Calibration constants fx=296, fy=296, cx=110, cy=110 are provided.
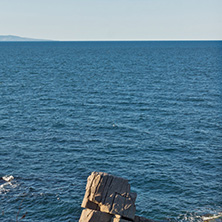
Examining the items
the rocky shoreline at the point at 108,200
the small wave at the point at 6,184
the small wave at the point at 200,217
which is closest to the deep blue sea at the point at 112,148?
the small wave at the point at 6,184

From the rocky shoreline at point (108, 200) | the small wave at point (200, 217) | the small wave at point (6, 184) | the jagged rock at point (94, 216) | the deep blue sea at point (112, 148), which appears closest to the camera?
the jagged rock at point (94, 216)

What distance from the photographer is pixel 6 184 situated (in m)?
38.8

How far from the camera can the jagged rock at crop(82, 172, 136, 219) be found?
563 inches

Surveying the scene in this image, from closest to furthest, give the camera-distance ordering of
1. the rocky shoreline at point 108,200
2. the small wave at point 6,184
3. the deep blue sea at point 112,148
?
1. the rocky shoreline at point 108,200
2. the deep blue sea at point 112,148
3. the small wave at point 6,184

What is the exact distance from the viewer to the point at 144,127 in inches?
2409

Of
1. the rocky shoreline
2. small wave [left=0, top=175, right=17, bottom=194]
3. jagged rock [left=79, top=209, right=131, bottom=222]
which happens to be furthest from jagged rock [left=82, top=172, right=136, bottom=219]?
small wave [left=0, top=175, right=17, bottom=194]

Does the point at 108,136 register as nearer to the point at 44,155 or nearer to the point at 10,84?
the point at 44,155

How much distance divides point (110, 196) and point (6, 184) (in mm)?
28573

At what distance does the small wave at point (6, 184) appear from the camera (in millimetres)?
37531

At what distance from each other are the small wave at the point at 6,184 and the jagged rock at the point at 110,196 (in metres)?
26.2

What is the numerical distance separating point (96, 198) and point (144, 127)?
4744 centimetres

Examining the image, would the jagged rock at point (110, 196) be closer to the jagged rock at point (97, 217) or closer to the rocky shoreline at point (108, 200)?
the rocky shoreline at point (108, 200)

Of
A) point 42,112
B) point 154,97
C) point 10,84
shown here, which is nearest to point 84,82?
point 10,84

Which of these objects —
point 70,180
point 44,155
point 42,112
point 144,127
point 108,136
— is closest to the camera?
point 70,180
